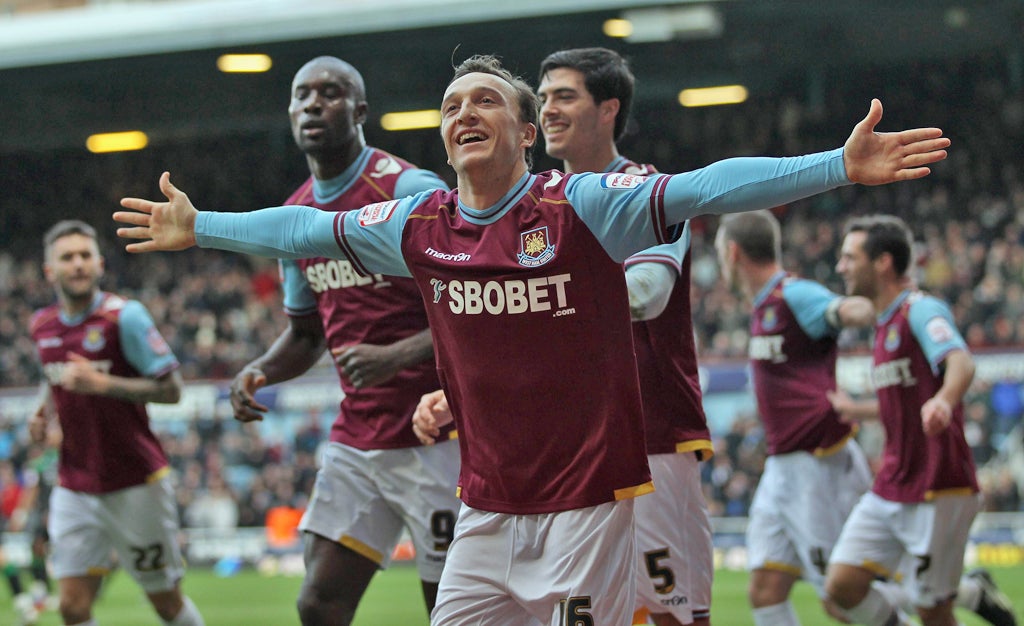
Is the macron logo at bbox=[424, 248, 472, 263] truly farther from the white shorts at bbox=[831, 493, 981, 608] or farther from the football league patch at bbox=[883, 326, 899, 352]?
the white shorts at bbox=[831, 493, 981, 608]

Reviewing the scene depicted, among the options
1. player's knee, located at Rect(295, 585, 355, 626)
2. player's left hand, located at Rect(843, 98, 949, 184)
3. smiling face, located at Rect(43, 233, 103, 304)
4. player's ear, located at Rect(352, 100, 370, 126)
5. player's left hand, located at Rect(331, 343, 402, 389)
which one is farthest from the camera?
smiling face, located at Rect(43, 233, 103, 304)

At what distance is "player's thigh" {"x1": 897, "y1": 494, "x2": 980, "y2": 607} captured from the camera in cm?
666

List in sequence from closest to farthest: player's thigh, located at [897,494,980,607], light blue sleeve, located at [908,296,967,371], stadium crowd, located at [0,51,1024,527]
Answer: light blue sleeve, located at [908,296,967,371] → player's thigh, located at [897,494,980,607] → stadium crowd, located at [0,51,1024,527]

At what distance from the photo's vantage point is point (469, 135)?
404 centimetres

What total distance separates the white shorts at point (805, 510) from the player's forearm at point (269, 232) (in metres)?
3.99

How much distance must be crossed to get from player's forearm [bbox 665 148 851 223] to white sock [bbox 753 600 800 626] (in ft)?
13.0

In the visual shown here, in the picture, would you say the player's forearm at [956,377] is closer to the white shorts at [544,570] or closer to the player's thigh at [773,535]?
the player's thigh at [773,535]

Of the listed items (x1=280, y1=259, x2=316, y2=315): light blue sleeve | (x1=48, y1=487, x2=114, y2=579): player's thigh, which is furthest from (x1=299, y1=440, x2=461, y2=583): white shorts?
(x1=48, y1=487, x2=114, y2=579): player's thigh

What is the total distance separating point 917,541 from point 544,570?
3542 millimetres

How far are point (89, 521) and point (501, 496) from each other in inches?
166

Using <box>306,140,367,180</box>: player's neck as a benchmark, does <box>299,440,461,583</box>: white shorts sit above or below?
below

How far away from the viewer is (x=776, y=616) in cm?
700

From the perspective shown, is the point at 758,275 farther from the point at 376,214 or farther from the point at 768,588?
the point at 376,214

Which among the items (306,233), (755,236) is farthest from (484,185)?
(755,236)
